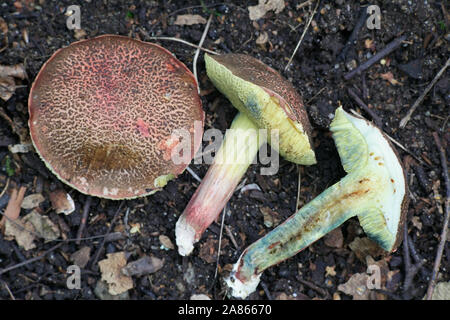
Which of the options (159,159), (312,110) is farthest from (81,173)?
(312,110)

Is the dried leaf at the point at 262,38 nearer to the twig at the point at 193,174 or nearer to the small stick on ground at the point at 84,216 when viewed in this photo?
the twig at the point at 193,174

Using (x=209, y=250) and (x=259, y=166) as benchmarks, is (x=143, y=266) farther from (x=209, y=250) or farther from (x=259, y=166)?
(x=259, y=166)

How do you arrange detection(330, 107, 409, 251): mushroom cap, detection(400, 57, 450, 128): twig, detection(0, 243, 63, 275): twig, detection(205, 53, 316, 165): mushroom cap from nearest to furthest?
detection(205, 53, 316, 165): mushroom cap
detection(330, 107, 409, 251): mushroom cap
detection(0, 243, 63, 275): twig
detection(400, 57, 450, 128): twig

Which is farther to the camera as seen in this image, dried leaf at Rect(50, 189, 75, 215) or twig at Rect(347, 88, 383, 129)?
twig at Rect(347, 88, 383, 129)

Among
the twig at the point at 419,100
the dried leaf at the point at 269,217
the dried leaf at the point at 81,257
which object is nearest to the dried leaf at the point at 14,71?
the dried leaf at the point at 81,257

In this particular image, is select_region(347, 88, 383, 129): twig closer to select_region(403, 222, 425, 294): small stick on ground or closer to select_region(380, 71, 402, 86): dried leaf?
select_region(380, 71, 402, 86): dried leaf

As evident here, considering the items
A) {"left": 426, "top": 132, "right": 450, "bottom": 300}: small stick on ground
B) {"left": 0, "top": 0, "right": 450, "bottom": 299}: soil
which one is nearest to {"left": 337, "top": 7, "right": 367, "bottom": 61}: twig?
{"left": 0, "top": 0, "right": 450, "bottom": 299}: soil
